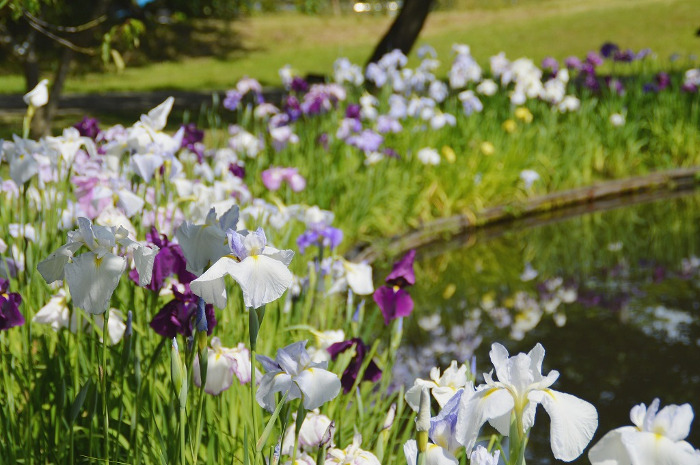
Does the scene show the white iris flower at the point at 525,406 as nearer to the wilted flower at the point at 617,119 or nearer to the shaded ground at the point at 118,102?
the wilted flower at the point at 617,119

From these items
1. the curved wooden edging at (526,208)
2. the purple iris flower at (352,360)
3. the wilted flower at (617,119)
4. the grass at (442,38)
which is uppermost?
the purple iris flower at (352,360)

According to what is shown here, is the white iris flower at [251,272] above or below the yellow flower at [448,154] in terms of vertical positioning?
above

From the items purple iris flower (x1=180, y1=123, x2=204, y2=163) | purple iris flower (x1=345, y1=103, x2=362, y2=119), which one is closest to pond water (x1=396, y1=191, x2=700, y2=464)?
purple iris flower (x1=345, y1=103, x2=362, y2=119)

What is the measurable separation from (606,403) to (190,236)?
119 inches

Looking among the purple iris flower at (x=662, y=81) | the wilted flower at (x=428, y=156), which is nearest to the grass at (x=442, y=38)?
the purple iris flower at (x=662, y=81)

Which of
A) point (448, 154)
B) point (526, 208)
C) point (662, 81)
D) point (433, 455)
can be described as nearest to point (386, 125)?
point (448, 154)

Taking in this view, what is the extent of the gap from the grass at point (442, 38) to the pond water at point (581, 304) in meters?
12.1

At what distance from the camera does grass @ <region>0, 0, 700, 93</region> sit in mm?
19916

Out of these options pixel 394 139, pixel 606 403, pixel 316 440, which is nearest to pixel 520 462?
pixel 316 440

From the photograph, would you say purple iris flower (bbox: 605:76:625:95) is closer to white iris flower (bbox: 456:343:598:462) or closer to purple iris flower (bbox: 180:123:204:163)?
purple iris flower (bbox: 180:123:204:163)

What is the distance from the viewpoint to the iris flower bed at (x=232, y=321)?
1.48 metres

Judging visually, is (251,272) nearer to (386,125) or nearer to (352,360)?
(352,360)

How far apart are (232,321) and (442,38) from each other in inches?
979

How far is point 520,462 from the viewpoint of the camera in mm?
1449
